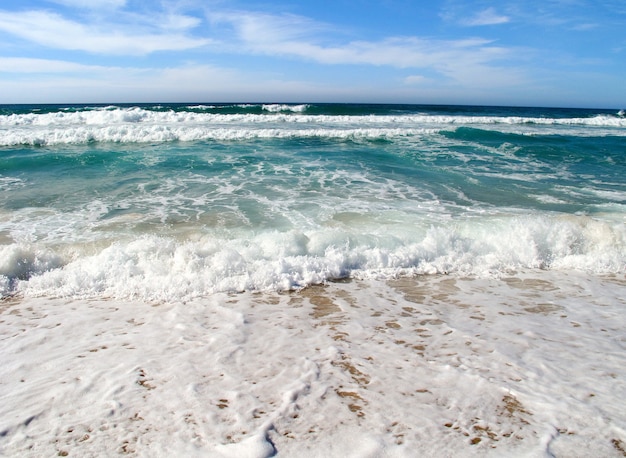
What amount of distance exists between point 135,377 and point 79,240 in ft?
14.4

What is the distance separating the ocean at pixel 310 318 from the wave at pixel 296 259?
3cm

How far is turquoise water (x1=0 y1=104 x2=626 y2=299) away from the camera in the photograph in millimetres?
5574

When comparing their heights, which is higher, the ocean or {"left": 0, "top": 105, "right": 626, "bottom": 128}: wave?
{"left": 0, "top": 105, "right": 626, "bottom": 128}: wave

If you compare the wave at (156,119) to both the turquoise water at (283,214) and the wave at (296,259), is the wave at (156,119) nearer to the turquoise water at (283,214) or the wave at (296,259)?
the turquoise water at (283,214)

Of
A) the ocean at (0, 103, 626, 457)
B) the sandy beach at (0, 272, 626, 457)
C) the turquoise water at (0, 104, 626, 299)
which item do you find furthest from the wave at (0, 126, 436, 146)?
the sandy beach at (0, 272, 626, 457)

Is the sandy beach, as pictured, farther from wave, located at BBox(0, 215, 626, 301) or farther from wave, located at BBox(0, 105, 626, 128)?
wave, located at BBox(0, 105, 626, 128)

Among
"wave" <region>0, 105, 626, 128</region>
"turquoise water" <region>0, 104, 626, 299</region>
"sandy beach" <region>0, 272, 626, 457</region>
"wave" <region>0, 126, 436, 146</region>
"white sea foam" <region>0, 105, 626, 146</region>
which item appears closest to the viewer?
"sandy beach" <region>0, 272, 626, 457</region>

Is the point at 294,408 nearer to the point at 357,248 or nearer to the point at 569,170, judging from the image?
the point at 357,248

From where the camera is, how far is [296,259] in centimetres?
588

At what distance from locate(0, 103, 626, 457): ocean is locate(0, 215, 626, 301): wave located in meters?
0.03

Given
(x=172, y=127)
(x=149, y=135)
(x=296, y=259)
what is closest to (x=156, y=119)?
(x=172, y=127)

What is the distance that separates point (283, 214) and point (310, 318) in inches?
164

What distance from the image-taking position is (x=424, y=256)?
627 centimetres

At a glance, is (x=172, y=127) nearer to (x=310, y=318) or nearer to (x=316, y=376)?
(x=310, y=318)
